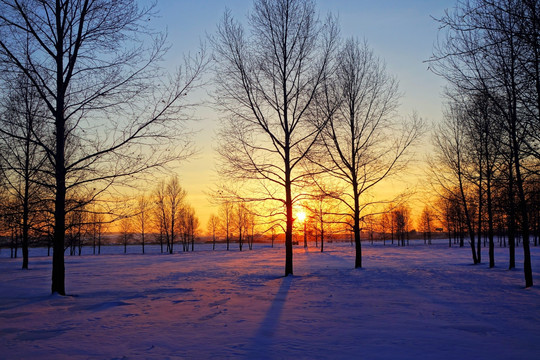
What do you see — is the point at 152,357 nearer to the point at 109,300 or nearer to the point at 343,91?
the point at 109,300

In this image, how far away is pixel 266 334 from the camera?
6176 millimetres

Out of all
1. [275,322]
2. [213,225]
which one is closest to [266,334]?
[275,322]

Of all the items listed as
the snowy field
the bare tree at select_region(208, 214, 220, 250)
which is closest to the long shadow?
the snowy field

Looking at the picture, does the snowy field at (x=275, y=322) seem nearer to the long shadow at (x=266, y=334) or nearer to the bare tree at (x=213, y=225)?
the long shadow at (x=266, y=334)

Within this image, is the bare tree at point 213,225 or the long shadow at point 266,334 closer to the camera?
the long shadow at point 266,334

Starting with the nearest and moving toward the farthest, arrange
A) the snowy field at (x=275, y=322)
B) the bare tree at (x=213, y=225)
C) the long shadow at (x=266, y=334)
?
the long shadow at (x=266, y=334) → the snowy field at (x=275, y=322) → the bare tree at (x=213, y=225)

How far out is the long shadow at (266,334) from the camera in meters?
5.14

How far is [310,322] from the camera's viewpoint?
7.04 meters

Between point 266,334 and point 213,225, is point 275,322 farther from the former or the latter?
point 213,225

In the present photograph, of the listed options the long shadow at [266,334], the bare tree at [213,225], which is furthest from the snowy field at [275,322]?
the bare tree at [213,225]

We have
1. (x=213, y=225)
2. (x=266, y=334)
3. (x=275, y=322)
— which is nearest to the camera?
(x=266, y=334)

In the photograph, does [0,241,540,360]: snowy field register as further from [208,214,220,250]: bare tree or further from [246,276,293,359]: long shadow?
[208,214,220,250]: bare tree

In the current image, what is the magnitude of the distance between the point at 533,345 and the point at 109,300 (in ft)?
30.2

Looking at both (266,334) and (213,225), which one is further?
(213,225)
